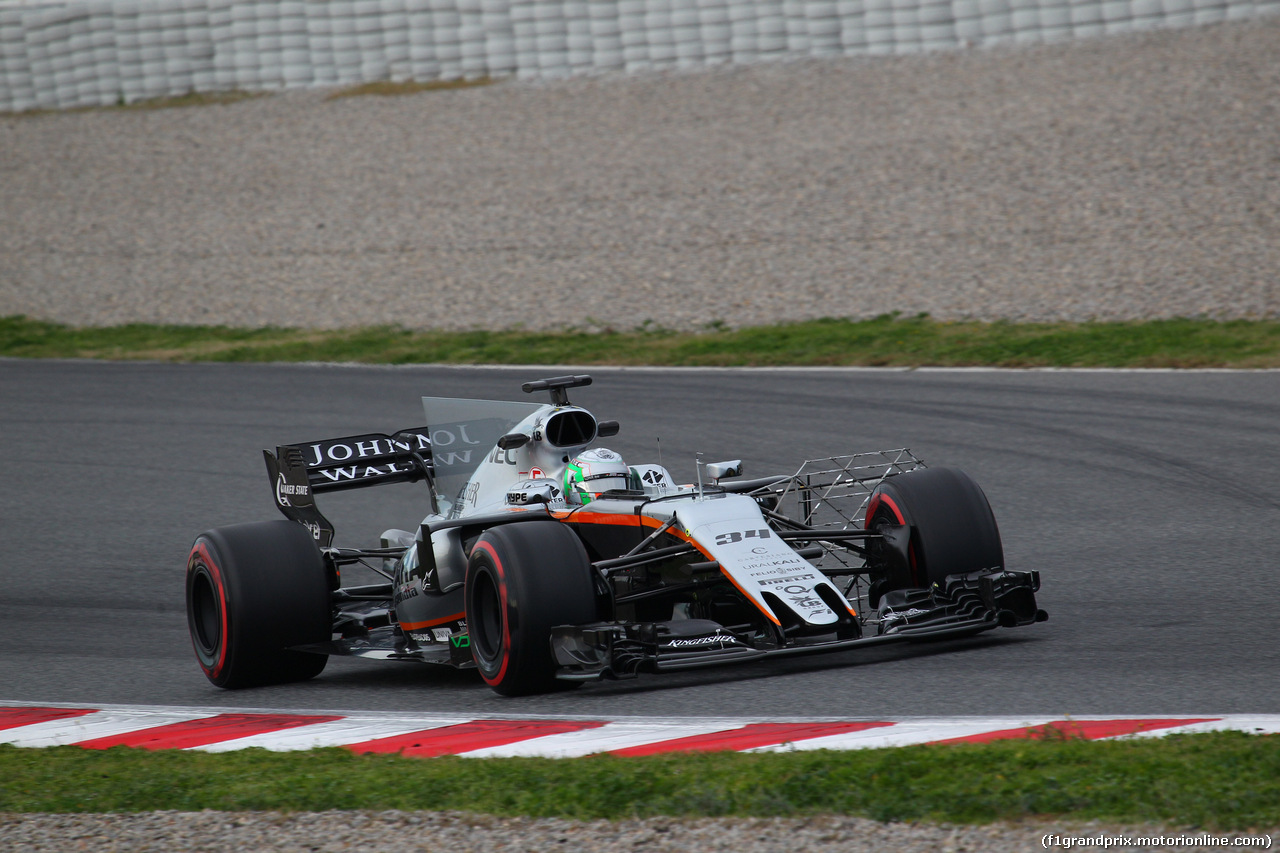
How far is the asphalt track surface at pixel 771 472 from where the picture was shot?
6871mm

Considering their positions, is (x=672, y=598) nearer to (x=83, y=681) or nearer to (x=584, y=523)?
(x=584, y=523)

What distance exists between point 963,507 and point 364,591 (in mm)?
3495

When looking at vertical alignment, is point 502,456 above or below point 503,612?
above

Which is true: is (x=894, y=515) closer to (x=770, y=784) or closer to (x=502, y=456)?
(x=502, y=456)

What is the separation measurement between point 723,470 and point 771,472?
162 inches

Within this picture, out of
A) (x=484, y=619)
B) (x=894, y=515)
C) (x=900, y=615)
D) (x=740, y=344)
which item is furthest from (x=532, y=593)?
(x=740, y=344)

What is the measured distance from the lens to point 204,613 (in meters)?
8.52

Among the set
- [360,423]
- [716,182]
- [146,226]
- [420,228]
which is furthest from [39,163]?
[360,423]

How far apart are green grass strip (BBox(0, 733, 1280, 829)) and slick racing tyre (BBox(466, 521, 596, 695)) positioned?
3.88 feet

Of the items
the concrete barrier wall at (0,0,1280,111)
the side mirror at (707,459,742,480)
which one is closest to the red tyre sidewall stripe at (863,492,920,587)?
the side mirror at (707,459,742,480)

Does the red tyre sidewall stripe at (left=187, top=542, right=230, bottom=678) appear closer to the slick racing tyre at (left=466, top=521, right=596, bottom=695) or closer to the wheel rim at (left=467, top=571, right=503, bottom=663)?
the wheel rim at (left=467, top=571, right=503, bottom=663)

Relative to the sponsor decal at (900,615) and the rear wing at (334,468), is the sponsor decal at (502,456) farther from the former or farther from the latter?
the sponsor decal at (900,615)

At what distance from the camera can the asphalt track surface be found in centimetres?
687

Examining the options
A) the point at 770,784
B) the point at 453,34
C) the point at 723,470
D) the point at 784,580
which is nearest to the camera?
the point at 770,784
